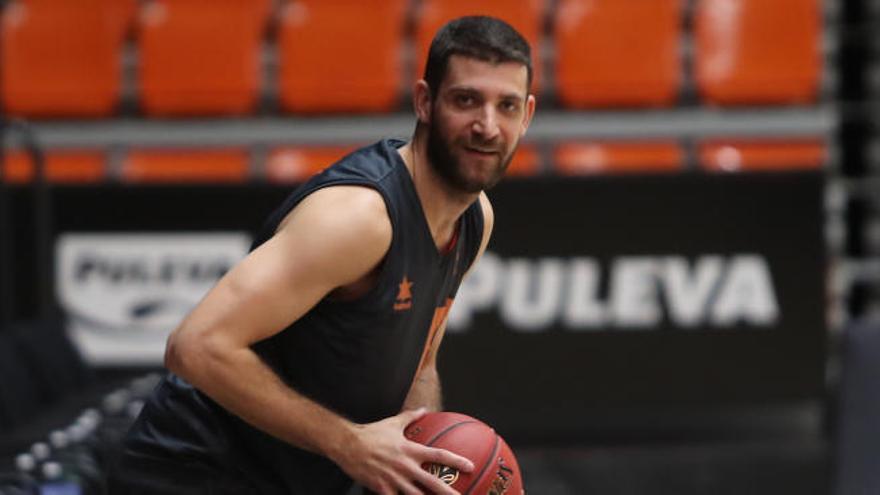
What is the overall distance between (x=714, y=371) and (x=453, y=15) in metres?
2.69

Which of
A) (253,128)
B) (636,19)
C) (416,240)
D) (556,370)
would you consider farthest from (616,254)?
(416,240)

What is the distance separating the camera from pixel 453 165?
2637 millimetres

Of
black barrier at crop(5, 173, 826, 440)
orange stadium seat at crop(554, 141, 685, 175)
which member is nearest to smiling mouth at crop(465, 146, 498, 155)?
black barrier at crop(5, 173, 826, 440)

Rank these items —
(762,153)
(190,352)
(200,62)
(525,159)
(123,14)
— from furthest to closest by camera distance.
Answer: (123,14) < (200,62) < (762,153) < (525,159) < (190,352)

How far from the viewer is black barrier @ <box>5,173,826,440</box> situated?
6.21 meters

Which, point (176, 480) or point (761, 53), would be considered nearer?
point (176, 480)

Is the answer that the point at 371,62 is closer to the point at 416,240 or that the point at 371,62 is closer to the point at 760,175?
the point at 760,175

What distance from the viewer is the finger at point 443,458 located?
262 cm

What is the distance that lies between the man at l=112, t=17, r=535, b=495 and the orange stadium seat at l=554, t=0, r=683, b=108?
4.64 meters

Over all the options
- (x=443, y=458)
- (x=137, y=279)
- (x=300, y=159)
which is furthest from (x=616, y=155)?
(x=443, y=458)

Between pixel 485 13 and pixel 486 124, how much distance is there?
508cm

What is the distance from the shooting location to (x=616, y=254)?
20.5ft

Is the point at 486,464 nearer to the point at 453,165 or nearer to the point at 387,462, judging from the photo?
the point at 387,462

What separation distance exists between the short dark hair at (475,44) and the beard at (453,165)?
0.10m
